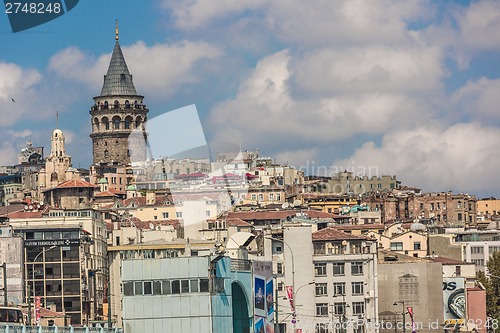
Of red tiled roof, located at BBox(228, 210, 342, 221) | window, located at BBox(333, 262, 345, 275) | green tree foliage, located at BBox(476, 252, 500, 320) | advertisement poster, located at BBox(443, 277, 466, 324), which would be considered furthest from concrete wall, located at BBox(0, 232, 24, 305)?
red tiled roof, located at BBox(228, 210, 342, 221)

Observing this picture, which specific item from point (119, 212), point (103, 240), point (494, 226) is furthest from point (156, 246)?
point (494, 226)

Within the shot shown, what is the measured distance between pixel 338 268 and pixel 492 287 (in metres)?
26.4

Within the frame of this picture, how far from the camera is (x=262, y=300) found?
338 ft

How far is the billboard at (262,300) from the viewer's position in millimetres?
100375

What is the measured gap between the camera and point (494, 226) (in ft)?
649

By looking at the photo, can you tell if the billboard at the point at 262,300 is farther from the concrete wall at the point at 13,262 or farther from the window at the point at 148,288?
the concrete wall at the point at 13,262

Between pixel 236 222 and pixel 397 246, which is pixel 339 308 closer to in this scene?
pixel 397 246

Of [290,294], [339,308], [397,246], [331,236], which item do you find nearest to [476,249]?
[397,246]

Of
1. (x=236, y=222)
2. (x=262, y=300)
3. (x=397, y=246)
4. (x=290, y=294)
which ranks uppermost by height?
(x=236, y=222)

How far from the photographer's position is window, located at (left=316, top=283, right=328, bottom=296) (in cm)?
13175

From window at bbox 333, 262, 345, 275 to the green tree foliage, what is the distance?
20.0m

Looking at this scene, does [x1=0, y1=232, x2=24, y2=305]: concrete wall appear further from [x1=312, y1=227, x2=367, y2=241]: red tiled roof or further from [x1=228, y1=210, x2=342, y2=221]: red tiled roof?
[x1=228, y1=210, x2=342, y2=221]: red tiled roof

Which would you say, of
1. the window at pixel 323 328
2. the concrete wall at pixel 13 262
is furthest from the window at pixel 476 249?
the concrete wall at pixel 13 262

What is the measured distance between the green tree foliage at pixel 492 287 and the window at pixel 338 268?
65.6 feet
